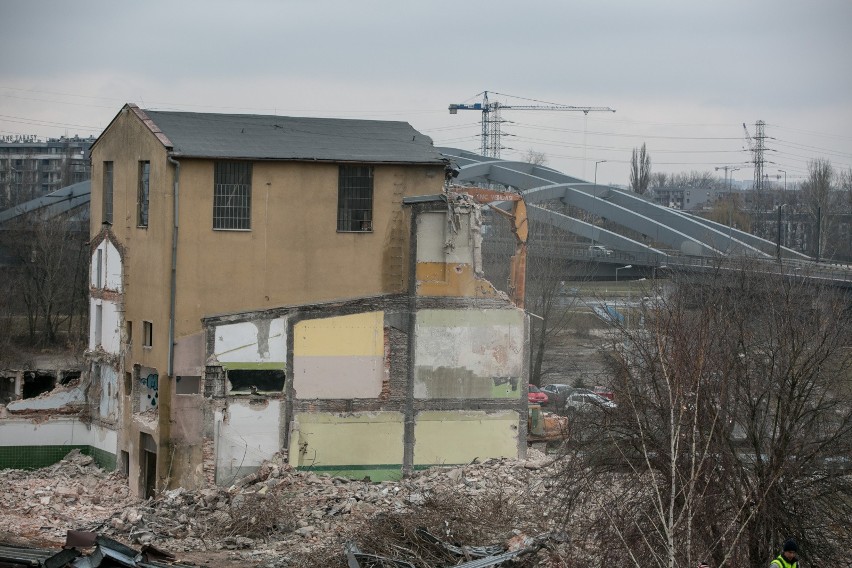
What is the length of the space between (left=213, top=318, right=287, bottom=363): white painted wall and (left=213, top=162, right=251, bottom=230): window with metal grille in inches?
90.7

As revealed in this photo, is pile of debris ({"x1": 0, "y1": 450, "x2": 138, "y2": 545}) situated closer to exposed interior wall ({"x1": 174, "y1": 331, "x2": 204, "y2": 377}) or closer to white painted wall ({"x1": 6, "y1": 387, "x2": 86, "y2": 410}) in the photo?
white painted wall ({"x1": 6, "y1": 387, "x2": 86, "y2": 410})

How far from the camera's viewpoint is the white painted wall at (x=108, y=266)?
28266 millimetres

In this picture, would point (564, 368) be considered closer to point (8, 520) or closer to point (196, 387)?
point (196, 387)

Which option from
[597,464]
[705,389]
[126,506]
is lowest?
[126,506]

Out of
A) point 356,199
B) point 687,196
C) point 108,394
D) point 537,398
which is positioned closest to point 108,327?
point 108,394

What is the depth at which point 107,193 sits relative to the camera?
29.2 m

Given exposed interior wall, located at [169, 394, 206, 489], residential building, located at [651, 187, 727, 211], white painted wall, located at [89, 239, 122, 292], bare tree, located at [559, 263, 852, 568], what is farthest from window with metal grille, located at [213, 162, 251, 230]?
residential building, located at [651, 187, 727, 211]

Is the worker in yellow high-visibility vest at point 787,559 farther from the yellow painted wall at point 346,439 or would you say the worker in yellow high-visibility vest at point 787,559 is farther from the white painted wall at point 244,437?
the white painted wall at point 244,437

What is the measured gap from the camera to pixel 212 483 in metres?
25.2

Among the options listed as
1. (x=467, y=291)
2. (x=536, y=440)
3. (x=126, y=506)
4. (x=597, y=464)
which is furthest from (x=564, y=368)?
(x=597, y=464)

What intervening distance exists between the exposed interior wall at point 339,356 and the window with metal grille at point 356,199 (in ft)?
7.08

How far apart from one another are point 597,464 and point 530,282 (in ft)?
108

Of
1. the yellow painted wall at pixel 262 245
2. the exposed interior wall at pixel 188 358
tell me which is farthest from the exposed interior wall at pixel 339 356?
the exposed interior wall at pixel 188 358

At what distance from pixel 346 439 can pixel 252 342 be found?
123 inches
